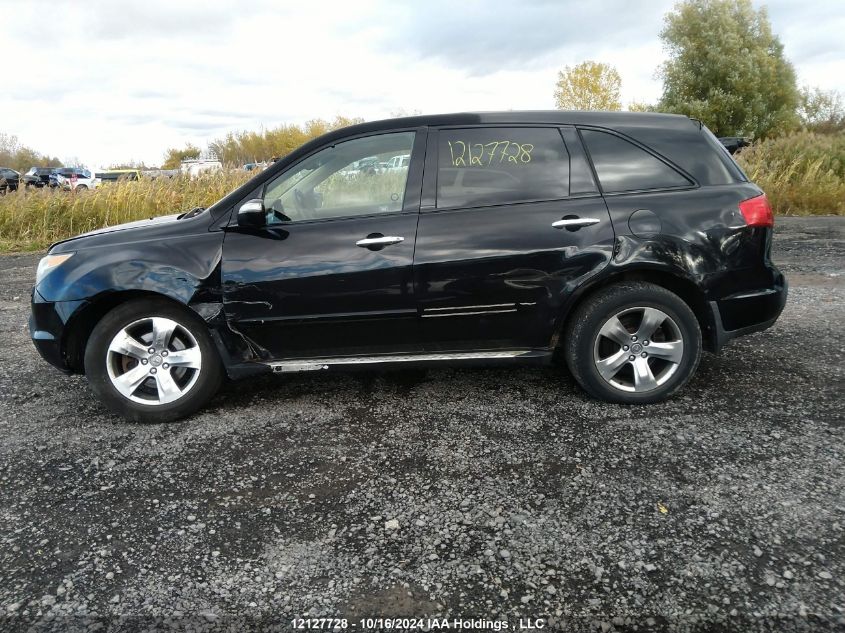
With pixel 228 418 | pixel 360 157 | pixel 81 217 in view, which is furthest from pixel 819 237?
pixel 81 217

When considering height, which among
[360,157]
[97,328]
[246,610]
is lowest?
[246,610]

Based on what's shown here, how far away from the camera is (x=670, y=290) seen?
3.62m

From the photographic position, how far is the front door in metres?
3.46

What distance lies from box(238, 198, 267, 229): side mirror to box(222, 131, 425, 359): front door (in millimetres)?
80

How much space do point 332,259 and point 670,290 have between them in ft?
6.78

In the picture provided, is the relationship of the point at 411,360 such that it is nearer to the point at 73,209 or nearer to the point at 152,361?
the point at 152,361

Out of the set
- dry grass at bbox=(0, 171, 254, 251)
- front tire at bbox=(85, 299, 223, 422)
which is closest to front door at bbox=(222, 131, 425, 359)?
front tire at bbox=(85, 299, 223, 422)

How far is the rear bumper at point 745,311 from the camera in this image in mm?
3541

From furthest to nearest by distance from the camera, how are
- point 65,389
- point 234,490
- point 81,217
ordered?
point 81,217 < point 65,389 < point 234,490

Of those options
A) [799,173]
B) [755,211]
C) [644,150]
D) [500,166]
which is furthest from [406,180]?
[799,173]

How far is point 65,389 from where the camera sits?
430cm

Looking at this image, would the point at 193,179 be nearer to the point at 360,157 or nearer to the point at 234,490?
the point at 360,157

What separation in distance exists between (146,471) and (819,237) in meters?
10.6

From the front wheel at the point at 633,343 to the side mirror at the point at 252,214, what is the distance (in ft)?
6.43
